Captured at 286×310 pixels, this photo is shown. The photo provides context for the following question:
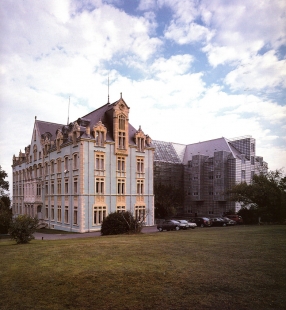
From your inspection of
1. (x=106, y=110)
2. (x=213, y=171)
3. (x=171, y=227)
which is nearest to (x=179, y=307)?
(x=171, y=227)

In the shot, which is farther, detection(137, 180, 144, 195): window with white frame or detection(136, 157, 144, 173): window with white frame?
detection(136, 157, 144, 173): window with white frame

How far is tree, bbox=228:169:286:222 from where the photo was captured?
4203 cm

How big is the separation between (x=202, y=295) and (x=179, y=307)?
1.06 metres

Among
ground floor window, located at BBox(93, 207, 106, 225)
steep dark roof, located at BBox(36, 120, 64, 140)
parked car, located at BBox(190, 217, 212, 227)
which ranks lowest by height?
A: parked car, located at BBox(190, 217, 212, 227)

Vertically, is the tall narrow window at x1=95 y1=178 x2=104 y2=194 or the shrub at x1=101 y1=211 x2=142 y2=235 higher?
the tall narrow window at x1=95 y1=178 x2=104 y2=194

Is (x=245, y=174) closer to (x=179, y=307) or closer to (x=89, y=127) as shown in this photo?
(x=89, y=127)

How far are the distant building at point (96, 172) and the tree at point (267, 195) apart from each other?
1467 centimetres

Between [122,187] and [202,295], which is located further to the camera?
[122,187]

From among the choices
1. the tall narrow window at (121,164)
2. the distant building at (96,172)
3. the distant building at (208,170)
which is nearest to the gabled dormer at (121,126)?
the distant building at (96,172)

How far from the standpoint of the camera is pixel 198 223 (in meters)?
45.9

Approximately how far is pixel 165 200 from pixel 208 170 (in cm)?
1383

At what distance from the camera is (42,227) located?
5172 cm

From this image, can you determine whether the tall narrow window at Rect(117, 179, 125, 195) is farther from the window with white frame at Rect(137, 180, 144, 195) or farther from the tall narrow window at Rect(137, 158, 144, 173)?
the tall narrow window at Rect(137, 158, 144, 173)

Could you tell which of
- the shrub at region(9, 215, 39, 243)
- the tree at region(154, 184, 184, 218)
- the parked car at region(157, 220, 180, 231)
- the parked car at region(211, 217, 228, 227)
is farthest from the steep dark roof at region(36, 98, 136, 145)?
the shrub at region(9, 215, 39, 243)
